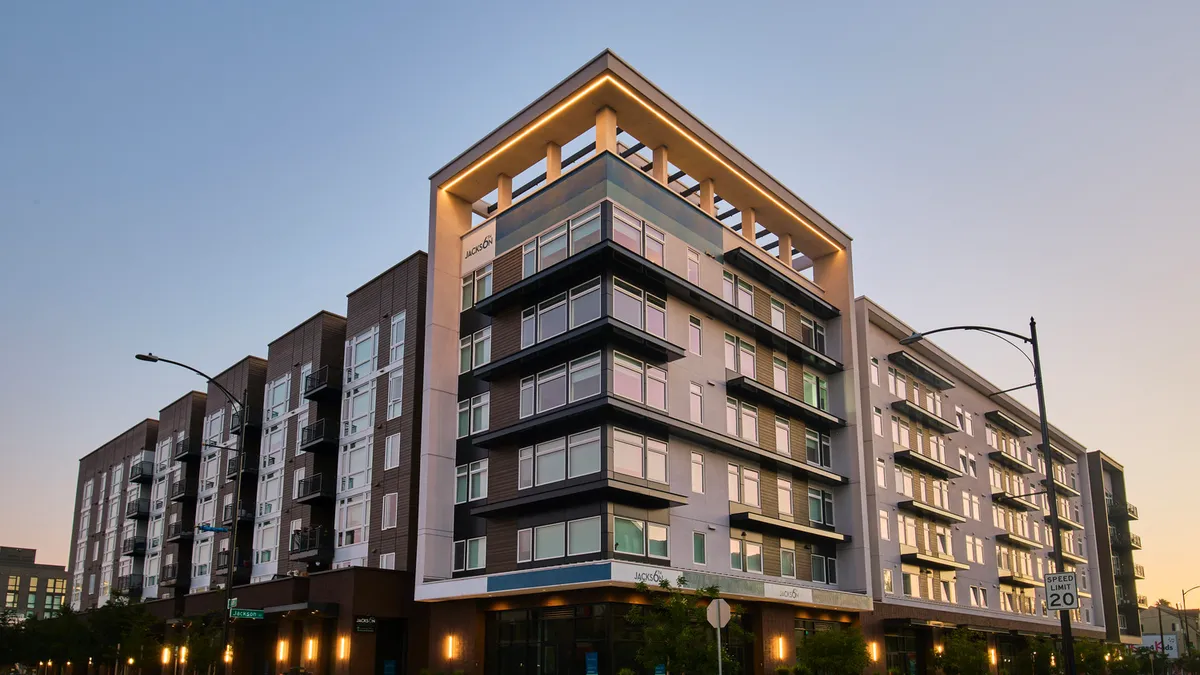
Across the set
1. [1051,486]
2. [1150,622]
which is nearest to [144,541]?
[1051,486]

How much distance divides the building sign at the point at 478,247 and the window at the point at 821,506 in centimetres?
1886

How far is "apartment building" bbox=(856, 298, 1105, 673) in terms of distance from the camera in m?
54.5

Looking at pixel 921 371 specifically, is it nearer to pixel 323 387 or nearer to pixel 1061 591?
pixel 323 387

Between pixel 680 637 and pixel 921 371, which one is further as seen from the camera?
pixel 921 371

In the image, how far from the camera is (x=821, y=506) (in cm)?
5028

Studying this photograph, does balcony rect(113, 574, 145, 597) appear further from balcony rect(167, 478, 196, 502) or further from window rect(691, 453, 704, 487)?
window rect(691, 453, 704, 487)

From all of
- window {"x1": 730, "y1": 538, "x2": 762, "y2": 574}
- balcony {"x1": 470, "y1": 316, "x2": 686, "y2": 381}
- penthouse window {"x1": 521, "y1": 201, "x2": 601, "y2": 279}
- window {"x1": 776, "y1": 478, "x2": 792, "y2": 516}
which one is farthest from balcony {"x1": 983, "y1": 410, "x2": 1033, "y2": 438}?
penthouse window {"x1": 521, "y1": 201, "x2": 601, "y2": 279}

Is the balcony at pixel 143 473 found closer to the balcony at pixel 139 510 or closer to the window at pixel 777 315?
the balcony at pixel 139 510

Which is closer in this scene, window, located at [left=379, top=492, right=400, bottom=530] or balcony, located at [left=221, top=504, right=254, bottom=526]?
window, located at [left=379, top=492, right=400, bottom=530]

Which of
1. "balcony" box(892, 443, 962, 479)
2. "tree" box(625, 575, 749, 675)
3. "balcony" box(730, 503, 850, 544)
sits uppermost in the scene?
"balcony" box(892, 443, 962, 479)

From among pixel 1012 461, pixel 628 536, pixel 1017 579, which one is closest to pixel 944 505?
pixel 1017 579

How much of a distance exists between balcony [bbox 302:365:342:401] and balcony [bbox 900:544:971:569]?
30930mm

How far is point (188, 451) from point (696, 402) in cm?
4178

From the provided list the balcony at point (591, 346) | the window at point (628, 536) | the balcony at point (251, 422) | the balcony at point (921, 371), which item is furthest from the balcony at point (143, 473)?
the balcony at point (921, 371)
